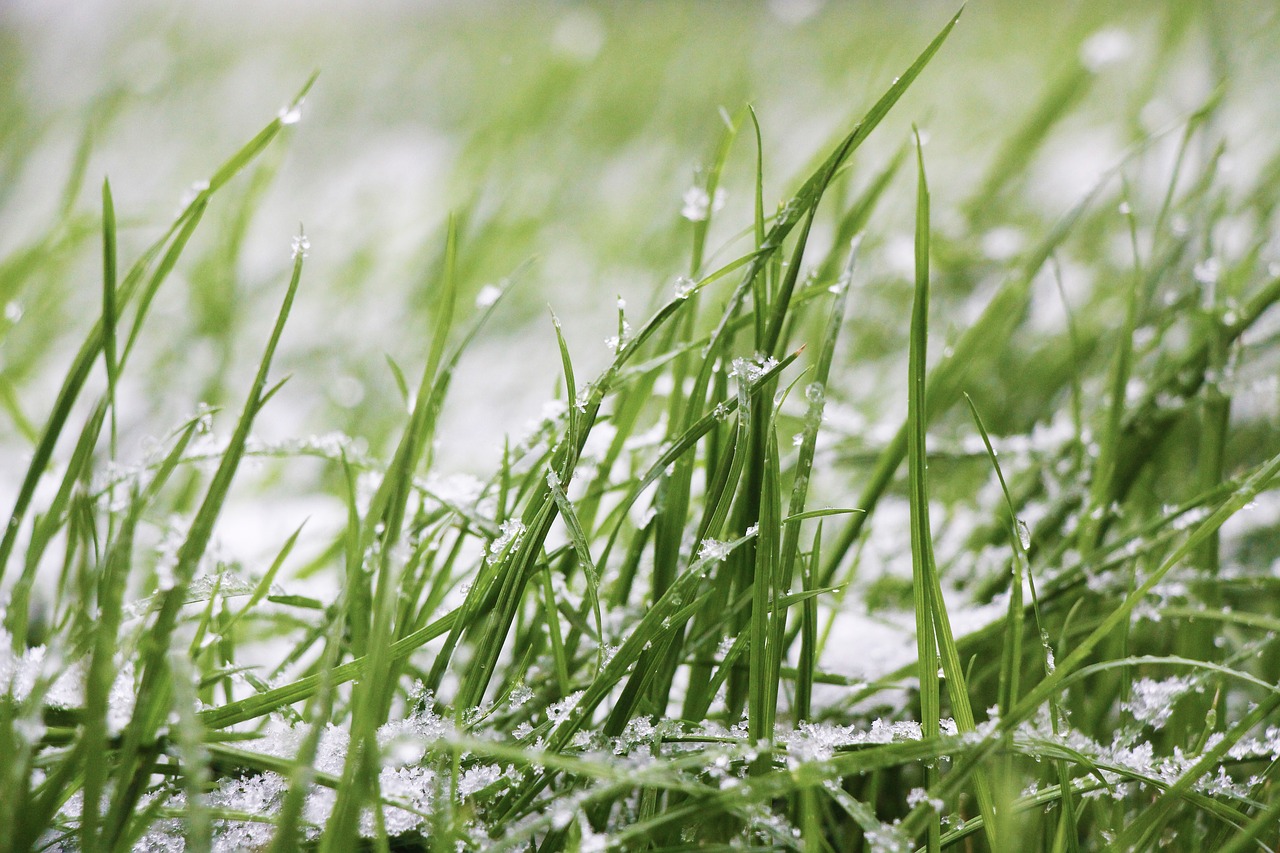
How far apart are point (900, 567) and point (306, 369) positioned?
0.81 m

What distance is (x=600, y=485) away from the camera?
1.75 feet

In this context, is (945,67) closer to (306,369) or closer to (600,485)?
(306,369)

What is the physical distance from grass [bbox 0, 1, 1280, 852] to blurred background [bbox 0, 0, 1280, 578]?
0.29 feet

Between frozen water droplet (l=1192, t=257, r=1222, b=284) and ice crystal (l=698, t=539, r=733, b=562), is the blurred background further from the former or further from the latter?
ice crystal (l=698, t=539, r=733, b=562)

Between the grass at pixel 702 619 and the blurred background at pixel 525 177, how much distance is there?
0.09 meters

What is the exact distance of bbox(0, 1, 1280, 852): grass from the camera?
0.35 m

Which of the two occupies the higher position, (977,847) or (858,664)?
(858,664)

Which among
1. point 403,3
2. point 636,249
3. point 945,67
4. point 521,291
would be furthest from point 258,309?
point 403,3

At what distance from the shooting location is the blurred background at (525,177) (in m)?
0.96

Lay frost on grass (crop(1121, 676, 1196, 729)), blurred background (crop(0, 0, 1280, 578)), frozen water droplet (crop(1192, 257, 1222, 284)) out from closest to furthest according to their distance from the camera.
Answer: frost on grass (crop(1121, 676, 1196, 729)), frozen water droplet (crop(1192, 257, 1222, 284)), blurred background (crop(0, 0, 1280, 578))

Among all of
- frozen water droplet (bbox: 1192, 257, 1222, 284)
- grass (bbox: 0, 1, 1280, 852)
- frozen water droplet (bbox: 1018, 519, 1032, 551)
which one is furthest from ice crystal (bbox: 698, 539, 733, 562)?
frozen water droplet (bbox: 1192, 257, 1222, 284)

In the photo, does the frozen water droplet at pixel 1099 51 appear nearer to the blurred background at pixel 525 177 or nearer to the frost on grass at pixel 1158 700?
the blurred background at pixel 525 177

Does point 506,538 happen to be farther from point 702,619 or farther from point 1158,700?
point 1158,700

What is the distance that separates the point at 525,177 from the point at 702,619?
108 centimetres
